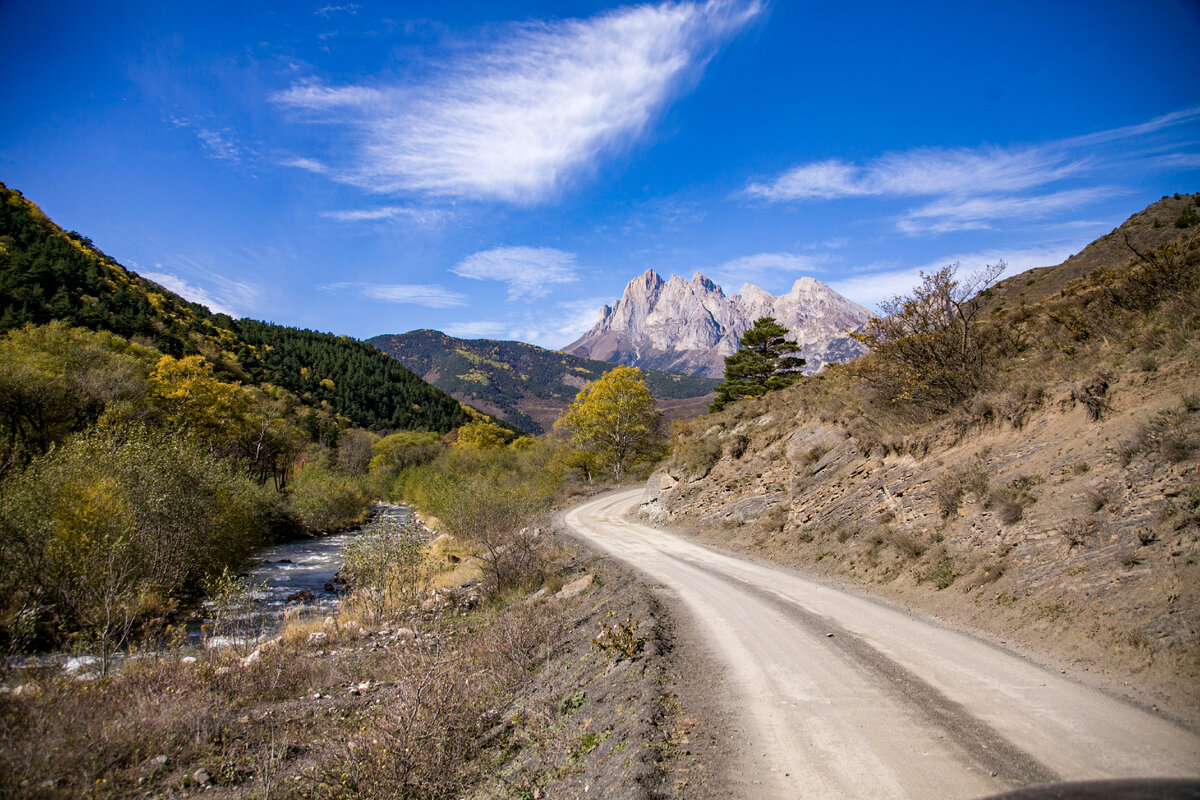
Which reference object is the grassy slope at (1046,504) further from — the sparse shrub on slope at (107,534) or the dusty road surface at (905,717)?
the sparse shrub on slope at (107,534)

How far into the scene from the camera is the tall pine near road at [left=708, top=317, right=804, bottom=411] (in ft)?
140

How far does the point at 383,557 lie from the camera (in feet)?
58.6

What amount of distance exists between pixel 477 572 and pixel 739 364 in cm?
2868

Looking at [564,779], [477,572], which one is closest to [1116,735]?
[564,779]

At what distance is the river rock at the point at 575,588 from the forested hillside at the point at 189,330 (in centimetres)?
4651

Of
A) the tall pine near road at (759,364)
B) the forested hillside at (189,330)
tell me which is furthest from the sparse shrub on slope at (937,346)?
the forested hillside at (189,330)

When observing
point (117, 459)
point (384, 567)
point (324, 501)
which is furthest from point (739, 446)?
point (324, 501)

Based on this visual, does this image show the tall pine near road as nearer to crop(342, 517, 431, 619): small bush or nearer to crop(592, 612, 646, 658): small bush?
crop(342, 517, 431, 619): small bush

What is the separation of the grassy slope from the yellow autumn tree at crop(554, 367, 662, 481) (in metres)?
26.1

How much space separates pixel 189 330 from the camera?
293 feet

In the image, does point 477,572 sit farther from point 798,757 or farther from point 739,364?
point 739,364

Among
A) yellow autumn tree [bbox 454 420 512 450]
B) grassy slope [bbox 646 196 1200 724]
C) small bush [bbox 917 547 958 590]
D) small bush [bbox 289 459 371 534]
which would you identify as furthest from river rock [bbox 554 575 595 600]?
yellow autumn tree [bbox 454 420 512 450]

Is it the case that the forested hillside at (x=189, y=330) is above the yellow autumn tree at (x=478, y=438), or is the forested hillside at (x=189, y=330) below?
above

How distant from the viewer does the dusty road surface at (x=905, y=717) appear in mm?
4520
